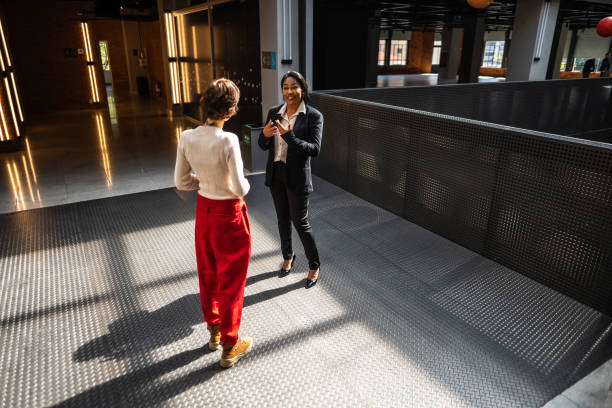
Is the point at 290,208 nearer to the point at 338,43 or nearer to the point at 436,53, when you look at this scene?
the point at 338,43

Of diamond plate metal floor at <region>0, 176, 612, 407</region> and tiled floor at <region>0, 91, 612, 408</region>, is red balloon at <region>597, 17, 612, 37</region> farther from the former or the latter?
tiled floor at <region>0, 91, 612, 408</region>

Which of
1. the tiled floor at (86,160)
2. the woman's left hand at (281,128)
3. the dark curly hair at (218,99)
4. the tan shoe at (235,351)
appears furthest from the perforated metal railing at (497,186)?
the tiled floor at (86,160)

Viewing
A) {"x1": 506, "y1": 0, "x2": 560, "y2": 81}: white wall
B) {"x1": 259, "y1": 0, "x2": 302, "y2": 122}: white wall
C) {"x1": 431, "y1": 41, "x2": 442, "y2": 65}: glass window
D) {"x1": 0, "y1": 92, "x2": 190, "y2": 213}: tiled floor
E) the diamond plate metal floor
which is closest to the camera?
the diamond plate metal floor

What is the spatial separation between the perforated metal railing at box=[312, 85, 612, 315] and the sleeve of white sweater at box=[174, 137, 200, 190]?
2617mm

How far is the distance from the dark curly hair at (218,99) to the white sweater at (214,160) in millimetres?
75

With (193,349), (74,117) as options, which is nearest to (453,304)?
(193,349)

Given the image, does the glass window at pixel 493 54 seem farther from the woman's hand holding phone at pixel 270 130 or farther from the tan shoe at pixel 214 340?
the tan shoe at pixel 214 340

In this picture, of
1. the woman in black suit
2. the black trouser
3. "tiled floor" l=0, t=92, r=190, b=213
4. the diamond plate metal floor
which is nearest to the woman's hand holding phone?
the woman in black suit

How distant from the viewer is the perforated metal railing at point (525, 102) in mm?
6926

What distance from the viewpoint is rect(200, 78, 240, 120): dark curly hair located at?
6.36 feet

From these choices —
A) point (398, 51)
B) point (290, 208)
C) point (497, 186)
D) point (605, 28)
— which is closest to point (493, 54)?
point (398, 51)

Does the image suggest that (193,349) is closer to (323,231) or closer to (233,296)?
(233,296)

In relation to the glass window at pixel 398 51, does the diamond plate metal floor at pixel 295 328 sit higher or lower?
lower

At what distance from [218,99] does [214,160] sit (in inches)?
11.6
